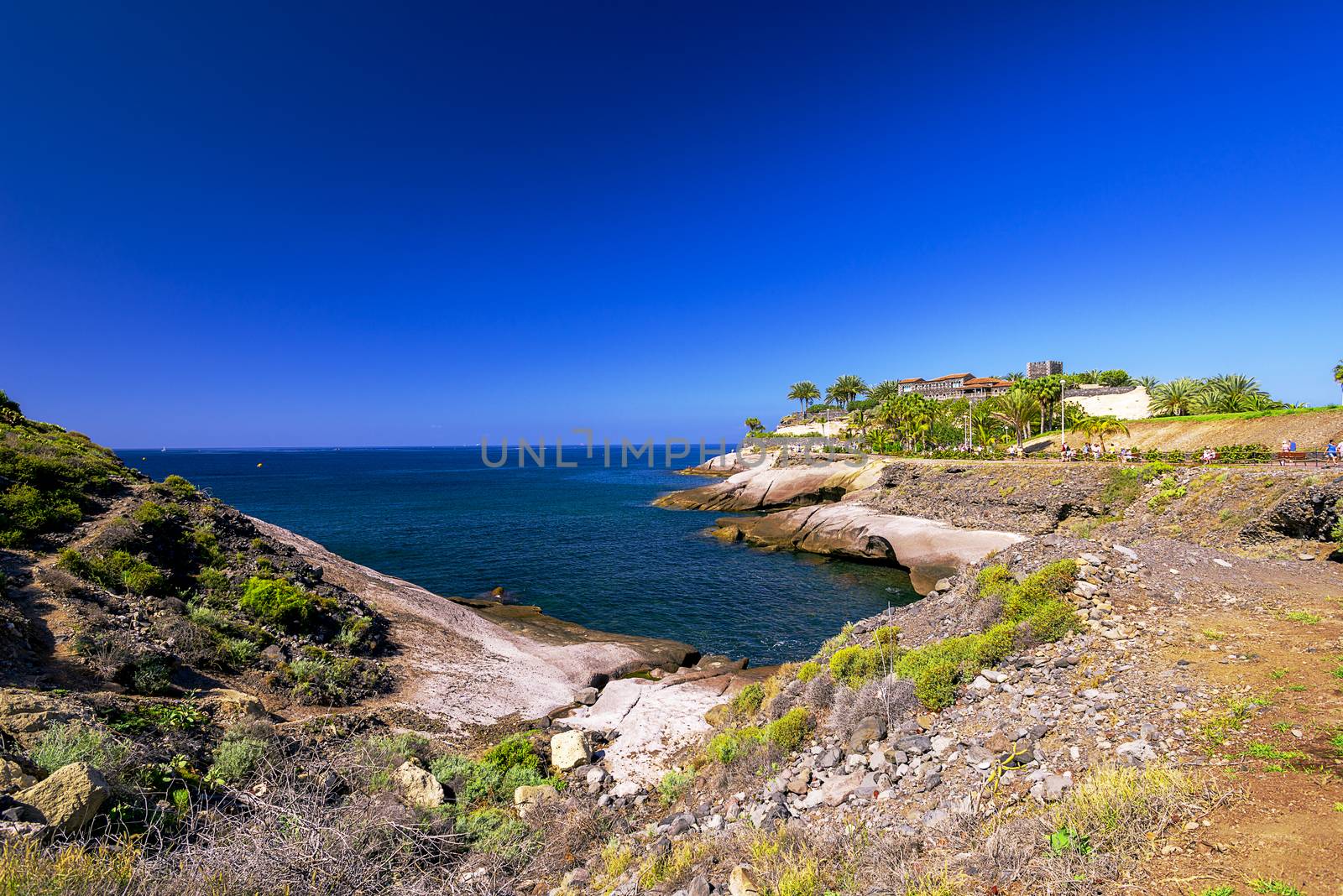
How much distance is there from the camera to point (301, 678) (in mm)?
14055

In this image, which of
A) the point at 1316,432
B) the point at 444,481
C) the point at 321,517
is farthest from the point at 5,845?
the point at 444,481

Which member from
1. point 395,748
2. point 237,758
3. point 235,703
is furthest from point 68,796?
point 235,703

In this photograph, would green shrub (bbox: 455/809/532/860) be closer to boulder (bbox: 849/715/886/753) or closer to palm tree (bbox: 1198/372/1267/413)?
boulder (bbox: 849/715/886/753)

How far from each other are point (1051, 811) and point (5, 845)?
10010mm

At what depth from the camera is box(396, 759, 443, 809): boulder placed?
911 cm

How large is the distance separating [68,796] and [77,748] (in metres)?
1.97

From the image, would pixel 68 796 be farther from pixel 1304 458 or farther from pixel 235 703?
pixel 1304 458

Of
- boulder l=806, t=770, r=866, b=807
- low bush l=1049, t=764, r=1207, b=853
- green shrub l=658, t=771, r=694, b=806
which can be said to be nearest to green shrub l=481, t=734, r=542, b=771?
green shrub l=658, t=771, r=694, b=806

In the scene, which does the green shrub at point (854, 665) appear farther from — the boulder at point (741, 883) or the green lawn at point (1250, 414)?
the green lawn at point (1250, 414)

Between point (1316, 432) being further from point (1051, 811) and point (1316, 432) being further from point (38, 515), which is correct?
point (38, 515)

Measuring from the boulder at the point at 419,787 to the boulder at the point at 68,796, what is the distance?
406 centimetres

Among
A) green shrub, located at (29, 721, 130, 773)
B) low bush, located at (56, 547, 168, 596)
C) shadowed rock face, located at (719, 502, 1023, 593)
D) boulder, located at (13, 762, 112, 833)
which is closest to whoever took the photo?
boulder, located at (13, 762, 112, 833)

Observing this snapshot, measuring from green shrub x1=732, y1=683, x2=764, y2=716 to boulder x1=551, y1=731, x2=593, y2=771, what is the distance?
153 inches

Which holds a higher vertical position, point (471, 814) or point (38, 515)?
point (38, 515)
